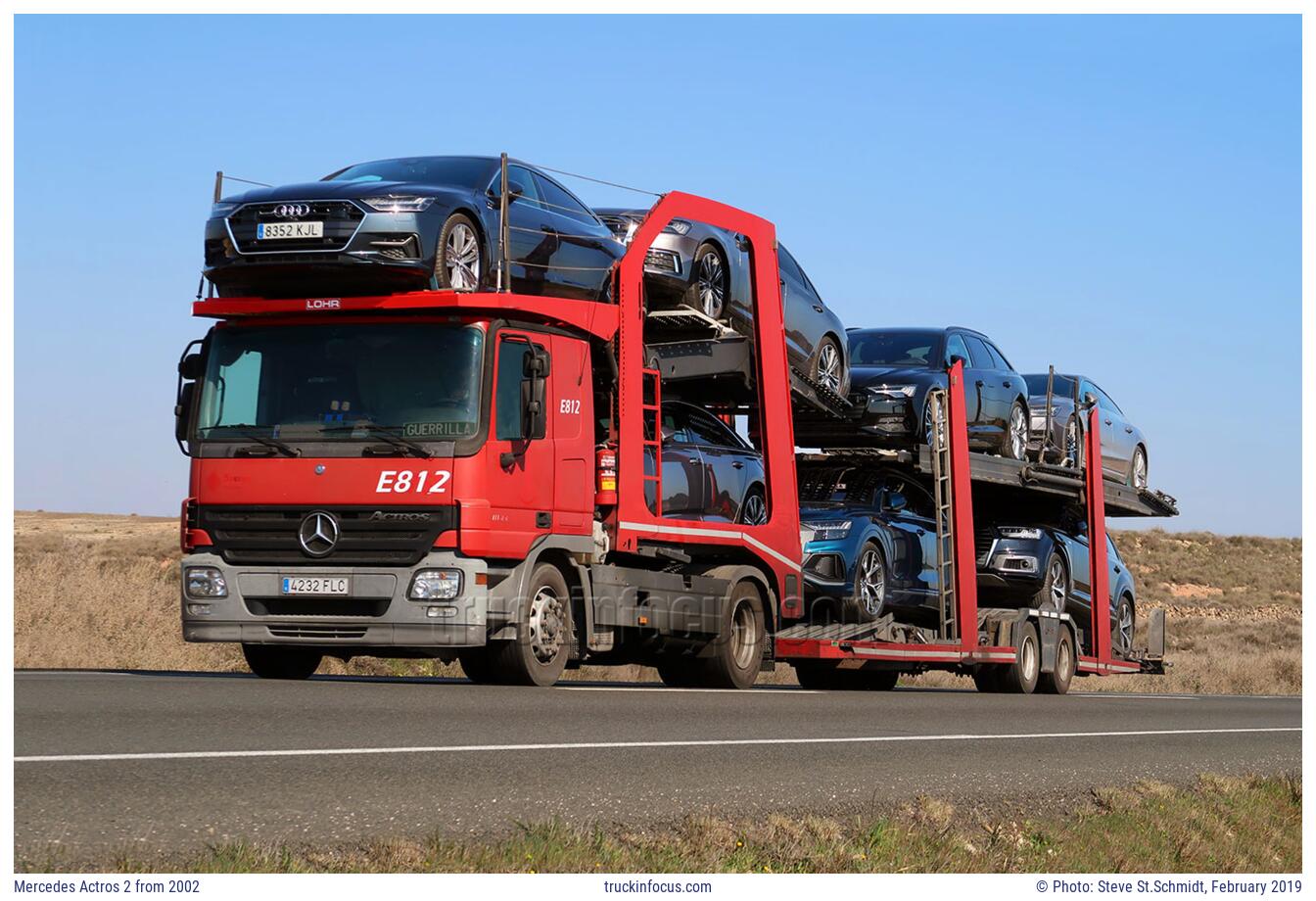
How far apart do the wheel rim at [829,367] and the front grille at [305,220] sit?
5.67 meters

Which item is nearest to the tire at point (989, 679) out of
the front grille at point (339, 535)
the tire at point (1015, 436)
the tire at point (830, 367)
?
the tire at point (1015, 436)

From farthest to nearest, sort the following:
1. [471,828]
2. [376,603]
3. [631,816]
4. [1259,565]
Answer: [1259,565]
[376,603]
[631,816]
[471,828]

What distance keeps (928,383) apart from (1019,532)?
3.00 metres

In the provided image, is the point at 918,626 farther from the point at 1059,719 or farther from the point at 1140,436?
the point at 1140,436

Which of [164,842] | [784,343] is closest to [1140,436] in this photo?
[784,343]

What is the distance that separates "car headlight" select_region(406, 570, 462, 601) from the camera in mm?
13023

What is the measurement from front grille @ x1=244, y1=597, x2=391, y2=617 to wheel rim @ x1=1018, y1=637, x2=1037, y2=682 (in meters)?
8.52

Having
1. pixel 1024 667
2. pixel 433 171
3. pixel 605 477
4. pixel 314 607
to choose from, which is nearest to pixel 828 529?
pixel 1024 667

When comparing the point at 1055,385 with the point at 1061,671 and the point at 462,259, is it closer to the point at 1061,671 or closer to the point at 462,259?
the point at 1061,671

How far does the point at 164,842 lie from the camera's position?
6223mm

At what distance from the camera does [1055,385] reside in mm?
20891

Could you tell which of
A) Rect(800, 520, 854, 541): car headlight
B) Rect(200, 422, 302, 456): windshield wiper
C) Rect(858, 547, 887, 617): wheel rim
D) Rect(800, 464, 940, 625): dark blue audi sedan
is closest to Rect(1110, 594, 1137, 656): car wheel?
Rect(800, 464, 940, 625): dark blue audi sedan

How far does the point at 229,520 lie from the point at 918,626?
7.76 metres

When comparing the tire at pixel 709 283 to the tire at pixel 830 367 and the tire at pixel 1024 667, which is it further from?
the tire at pixel 1024 667
